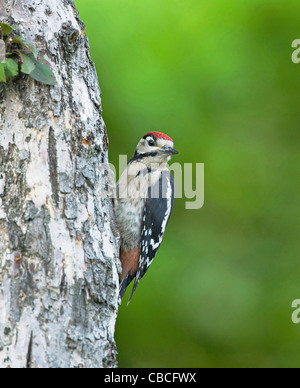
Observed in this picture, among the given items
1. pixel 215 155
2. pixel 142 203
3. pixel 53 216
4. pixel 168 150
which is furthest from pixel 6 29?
pixel 215 155

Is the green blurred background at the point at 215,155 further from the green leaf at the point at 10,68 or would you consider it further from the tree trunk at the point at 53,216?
the green leaf at the point at 10,68

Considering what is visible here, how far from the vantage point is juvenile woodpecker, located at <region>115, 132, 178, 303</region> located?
3.72 meters

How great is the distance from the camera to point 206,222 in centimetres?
545

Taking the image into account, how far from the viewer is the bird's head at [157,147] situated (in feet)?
12.4

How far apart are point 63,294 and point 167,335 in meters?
2.89

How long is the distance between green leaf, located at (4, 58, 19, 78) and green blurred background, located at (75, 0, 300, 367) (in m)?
2.30

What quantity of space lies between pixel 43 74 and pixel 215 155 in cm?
294

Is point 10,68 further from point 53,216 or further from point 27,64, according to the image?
point 53,216

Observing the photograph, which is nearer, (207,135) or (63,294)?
(63,294)

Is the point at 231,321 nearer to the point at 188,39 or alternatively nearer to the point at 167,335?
the point at 167,335

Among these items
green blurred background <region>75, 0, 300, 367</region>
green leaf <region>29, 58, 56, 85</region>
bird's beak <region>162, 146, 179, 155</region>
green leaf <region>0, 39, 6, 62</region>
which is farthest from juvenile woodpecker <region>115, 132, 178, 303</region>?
green leaf <region>0, 39, 6, 62</region>

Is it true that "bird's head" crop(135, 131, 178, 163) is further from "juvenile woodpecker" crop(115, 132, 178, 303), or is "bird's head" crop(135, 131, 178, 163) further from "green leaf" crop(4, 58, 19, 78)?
"green leaf" crop(4, 58, 19, 78)

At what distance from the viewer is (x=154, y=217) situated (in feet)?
12.7
